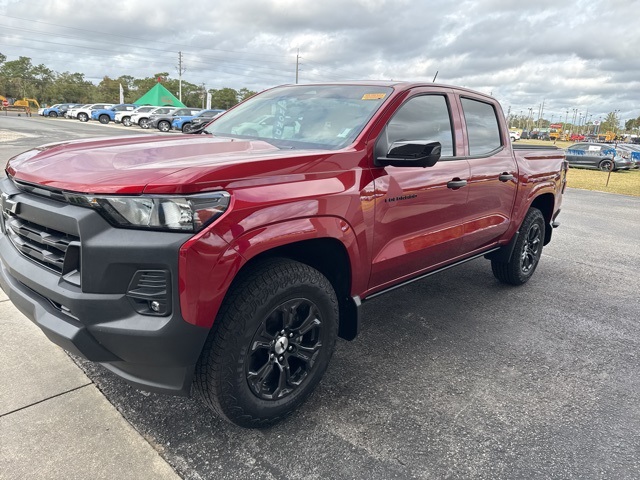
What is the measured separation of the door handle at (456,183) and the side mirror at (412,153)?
0.70m

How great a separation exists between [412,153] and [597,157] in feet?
81.7

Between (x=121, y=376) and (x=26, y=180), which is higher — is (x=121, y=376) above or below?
below

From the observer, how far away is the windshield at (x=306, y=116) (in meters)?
2.90

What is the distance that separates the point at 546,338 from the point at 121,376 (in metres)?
3.11

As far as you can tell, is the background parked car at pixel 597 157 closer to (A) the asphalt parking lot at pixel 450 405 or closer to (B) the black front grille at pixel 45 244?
(A) the asphalt parking lot at pixel 450 405

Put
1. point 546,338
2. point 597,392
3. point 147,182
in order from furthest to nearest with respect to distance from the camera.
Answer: point 546,338, point 597,392, point 147,182

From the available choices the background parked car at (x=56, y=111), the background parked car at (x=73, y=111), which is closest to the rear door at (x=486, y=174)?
the background parked car at (x=73, y=111)

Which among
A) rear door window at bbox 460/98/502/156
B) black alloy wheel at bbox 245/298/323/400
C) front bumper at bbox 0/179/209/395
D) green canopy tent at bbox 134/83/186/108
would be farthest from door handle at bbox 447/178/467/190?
green canopy tent at bbox 134/83/186/108

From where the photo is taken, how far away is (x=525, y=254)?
192 inches

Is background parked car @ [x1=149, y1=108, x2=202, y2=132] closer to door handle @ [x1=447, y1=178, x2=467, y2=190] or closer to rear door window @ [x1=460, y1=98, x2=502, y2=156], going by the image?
rear door window @ [x1=460, y1=98, x2=502, y2=156]

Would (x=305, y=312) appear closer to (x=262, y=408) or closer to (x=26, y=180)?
(x=262, y=408)

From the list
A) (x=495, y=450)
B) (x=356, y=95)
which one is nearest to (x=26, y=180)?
(x=356, y=95)

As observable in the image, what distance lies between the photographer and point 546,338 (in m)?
3.74

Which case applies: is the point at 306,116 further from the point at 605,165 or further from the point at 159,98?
the point at 159,98
